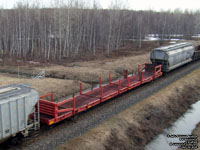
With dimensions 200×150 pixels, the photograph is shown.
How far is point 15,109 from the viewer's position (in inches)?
381

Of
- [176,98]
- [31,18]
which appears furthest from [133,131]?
[31,18]

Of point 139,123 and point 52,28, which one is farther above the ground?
point 52,28

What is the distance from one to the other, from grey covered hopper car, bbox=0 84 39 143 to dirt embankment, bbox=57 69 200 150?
2.37m

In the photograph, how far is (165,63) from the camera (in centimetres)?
2434

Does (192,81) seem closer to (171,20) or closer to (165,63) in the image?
(165,63)

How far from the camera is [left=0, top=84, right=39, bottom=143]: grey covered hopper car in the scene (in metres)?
9.27

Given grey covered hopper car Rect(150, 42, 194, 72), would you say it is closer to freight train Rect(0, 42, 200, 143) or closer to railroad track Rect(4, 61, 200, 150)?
railroad track Rect(4, 61, 200, 150)

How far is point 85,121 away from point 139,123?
12.4 ft

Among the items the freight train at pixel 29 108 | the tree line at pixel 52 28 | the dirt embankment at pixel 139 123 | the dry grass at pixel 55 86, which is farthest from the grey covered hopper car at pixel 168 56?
the tree line at pixel 52 28

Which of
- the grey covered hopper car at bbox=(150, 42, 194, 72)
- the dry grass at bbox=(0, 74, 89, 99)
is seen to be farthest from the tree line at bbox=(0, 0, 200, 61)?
the grey covered hopper car at bbox=(150, 42, 194, 72)

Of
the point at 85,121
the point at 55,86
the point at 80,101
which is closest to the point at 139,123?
the point at 85,121

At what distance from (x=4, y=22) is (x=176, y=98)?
39.0 m

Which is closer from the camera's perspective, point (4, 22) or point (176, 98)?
point (176, 98)

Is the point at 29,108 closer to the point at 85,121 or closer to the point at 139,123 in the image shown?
the point at 85,121
